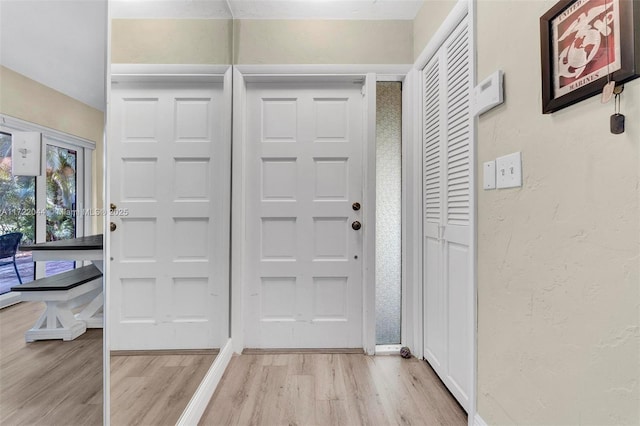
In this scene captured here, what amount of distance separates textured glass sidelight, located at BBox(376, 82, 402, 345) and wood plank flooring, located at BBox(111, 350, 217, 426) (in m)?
1.30

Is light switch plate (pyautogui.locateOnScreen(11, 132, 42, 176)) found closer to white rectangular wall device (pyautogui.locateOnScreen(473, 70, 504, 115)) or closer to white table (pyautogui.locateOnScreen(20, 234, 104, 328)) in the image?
white table (pyautogui.locateOnScreen(20, 234, 104, 328))

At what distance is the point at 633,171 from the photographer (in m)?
0.71

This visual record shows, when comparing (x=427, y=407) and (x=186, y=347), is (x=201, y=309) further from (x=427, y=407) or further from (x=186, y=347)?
(x=427, y=407)

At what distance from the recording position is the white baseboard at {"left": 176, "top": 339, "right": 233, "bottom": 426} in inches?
54.6

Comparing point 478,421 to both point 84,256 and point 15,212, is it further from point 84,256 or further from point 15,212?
point 15,212

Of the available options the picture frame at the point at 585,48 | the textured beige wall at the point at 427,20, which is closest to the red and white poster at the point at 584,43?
the picture frame at the point at 585,48

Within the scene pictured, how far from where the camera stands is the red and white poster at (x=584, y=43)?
73cm

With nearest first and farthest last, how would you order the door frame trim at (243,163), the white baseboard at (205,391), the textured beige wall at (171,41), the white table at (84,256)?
the white table at (84,256) < the textured beige wall at (171,41) < the white baseboard at (205,391) < the door frame trim at (243,163)


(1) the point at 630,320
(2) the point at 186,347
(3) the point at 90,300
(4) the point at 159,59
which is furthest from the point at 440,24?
(2) the point at 186,347

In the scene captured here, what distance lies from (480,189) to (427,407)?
3.83ft

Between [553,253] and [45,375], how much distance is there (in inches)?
53.8

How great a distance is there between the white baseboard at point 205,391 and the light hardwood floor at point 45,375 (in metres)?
0.65

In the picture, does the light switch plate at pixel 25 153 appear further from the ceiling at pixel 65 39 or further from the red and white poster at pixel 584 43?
the red and white poster at pixel 584 43

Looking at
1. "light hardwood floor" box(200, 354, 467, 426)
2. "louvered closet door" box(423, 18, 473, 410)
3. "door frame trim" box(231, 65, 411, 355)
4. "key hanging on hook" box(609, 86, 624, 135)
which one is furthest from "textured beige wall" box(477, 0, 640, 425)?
"door frame trim" box(231, 65, 411, 355)
